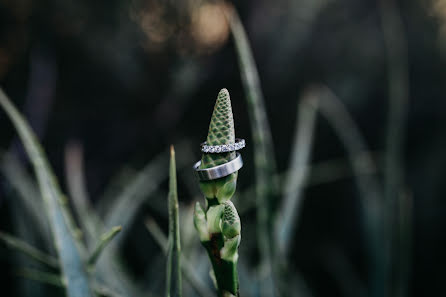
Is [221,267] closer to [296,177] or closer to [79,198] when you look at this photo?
[296,177]

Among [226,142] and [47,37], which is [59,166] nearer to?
[47,37]

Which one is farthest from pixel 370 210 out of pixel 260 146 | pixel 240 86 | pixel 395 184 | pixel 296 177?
pixel 240 86

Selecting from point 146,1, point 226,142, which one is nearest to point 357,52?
point 146,1

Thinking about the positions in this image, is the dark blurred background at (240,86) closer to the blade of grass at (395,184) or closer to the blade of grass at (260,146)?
the blade of grass at (395,184)

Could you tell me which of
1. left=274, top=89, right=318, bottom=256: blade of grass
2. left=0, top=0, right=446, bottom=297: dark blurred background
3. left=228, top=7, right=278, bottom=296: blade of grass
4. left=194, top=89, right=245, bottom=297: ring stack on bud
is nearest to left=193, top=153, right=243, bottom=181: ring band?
left=194, top=89, right=245, bottom=297: ring stack on bud

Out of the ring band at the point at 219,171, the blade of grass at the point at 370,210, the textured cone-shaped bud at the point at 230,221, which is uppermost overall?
the ring band at the point at 219,171

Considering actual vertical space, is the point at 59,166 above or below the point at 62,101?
below

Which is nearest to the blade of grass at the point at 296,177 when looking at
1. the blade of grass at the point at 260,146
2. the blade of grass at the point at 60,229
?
the blade of grass at the point at 260,146
